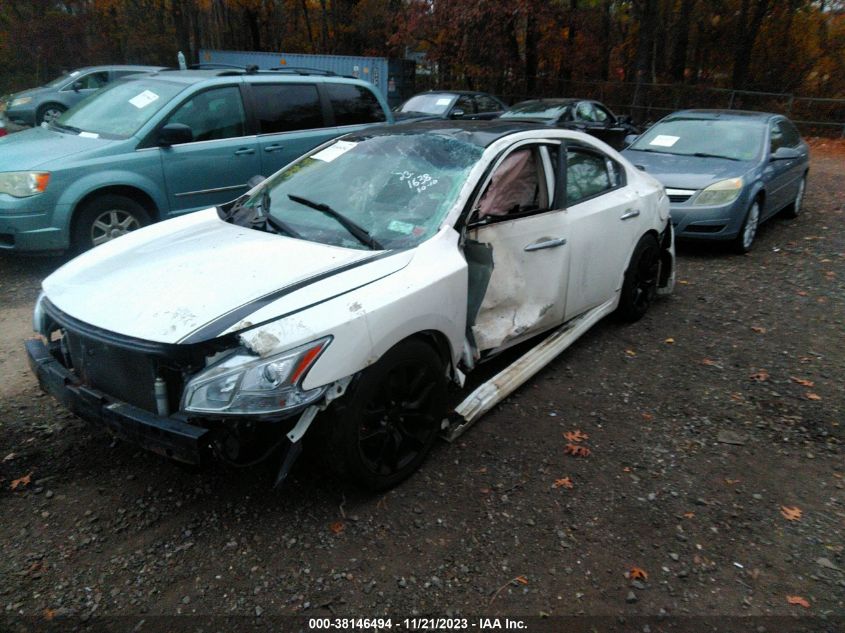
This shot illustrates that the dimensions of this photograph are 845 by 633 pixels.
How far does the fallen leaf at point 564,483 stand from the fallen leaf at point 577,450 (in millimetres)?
250

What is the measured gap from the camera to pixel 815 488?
339cm

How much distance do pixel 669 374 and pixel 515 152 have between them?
1.98m

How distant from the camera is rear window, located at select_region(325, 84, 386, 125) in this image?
8.04m

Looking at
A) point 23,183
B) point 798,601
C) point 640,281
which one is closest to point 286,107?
point 23,183

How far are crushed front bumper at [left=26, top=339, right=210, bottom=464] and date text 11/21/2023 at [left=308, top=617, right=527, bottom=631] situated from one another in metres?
0.81

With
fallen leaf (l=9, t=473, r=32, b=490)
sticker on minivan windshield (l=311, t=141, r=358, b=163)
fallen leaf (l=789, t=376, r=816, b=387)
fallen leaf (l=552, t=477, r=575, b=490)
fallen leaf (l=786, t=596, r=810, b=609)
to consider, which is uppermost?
sticker on minivan windshield (l=311, t=141, r=358, b=163)

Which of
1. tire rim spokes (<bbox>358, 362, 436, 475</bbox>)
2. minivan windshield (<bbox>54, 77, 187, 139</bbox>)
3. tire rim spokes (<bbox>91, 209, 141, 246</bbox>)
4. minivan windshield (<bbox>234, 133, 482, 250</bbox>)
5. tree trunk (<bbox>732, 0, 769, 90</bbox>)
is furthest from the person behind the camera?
tree trunk (<bbox>732, 0, 769, 90</bbox>)

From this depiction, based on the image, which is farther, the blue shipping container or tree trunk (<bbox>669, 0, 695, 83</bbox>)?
tree trunk (<bbox>669, 0, 695, 83</bbox>)

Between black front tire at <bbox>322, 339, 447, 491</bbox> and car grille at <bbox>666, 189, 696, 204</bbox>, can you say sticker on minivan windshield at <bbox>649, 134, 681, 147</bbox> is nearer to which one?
car grille at <bbox>666, 189, 696, 204</bbox>

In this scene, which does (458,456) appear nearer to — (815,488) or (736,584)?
(736,584)

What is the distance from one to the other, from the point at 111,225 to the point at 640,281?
493cm

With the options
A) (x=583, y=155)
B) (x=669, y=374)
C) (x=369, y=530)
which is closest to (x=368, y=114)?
(x=583, y=155)

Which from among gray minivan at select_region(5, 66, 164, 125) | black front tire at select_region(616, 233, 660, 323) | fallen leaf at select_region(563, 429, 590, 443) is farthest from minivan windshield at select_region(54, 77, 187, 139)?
gray minivan at select_region(5, 66, 164, 125)

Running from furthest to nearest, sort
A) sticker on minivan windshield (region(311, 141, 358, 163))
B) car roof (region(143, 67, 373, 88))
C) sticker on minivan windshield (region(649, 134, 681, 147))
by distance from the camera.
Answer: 1. sticker on minivan windshield (region(649, 134, 681, 147))
2. car roof (region(143, 67, 373, 88))
3. sticker on minivan windshield (region(311, 141, 358, 163))
